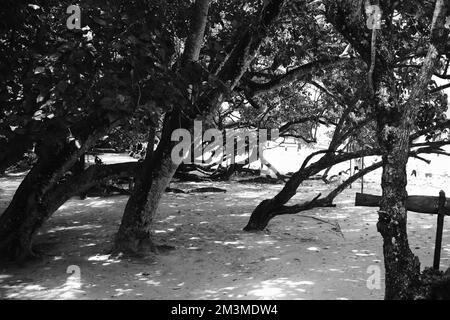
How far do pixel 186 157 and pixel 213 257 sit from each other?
1651 millimetres

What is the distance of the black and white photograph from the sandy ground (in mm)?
37

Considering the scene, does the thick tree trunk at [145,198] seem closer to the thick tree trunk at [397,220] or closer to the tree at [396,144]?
the tree at [396,144]

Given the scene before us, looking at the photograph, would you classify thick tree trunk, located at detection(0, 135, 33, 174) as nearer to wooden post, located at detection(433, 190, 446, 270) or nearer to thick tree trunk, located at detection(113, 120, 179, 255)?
thick tree trunk, located at detection(113, 120, 179, 255)

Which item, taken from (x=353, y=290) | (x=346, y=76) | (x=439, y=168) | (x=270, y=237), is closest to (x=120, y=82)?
(x=353, y=290)

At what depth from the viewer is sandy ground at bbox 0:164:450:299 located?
570 centimetres

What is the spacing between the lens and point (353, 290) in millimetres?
5500

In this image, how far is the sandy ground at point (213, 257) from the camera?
570 centimetres

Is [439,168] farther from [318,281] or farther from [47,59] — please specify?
[47,59]

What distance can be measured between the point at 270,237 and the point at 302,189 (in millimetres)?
6022

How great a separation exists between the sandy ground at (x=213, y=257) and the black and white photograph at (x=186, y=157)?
0.04m
